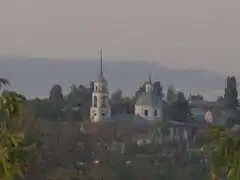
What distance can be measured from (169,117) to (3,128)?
39357 mm

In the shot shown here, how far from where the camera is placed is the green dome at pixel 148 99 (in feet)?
153

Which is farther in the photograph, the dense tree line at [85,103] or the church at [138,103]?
the church at [138,103]

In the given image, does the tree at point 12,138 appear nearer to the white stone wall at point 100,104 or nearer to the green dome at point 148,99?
the white stone wall at point 100,104

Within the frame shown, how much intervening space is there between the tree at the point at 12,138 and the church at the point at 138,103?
122 ft

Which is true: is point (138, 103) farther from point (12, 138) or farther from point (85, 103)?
point (12, 138)

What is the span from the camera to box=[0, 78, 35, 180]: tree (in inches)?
158

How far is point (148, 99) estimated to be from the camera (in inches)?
1870

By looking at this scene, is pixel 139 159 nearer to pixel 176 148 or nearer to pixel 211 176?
pixel 176 148

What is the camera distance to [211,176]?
442 centimetres

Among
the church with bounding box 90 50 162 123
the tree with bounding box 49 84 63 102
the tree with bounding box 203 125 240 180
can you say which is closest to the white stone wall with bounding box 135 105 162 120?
the church with bounding box 90 50 162 123

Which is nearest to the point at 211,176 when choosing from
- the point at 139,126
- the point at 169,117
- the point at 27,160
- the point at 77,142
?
the point at 27,160

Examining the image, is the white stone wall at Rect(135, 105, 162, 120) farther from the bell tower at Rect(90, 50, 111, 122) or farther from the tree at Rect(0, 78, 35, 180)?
the tree at Rect(0, 78, 35, 180)

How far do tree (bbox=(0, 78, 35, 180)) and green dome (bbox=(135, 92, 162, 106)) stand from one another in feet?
138

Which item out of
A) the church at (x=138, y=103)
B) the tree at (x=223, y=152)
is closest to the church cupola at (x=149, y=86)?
the church at (x=138, y=103)
